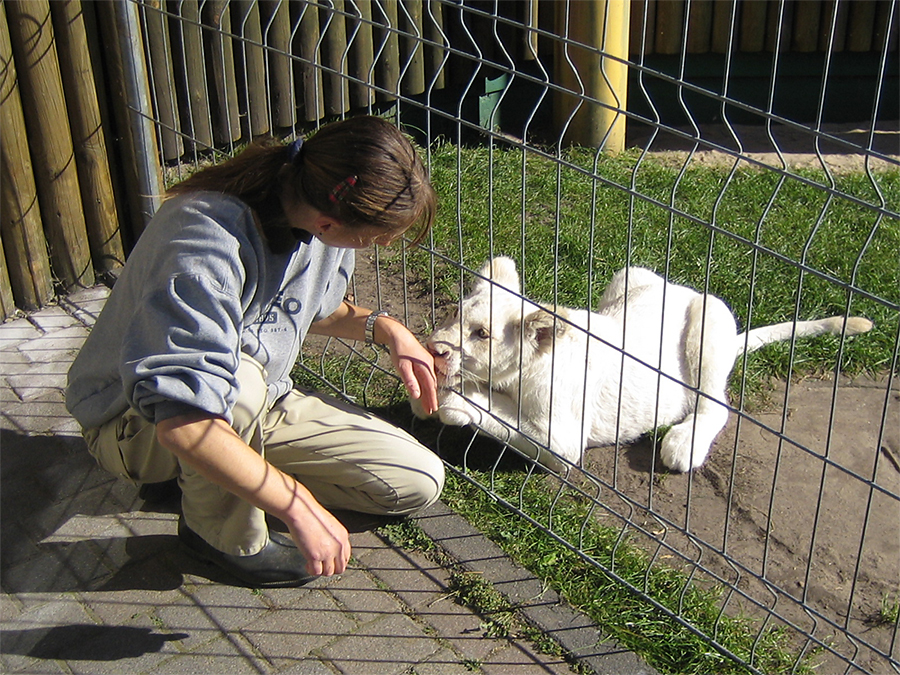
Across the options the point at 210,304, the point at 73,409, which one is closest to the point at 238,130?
the point at 73,409

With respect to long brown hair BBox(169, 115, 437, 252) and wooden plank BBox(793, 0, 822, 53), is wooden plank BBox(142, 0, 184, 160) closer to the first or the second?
long brown hair BBox(169, 115, 437, 252)

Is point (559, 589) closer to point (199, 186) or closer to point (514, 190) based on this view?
point (199, 186)

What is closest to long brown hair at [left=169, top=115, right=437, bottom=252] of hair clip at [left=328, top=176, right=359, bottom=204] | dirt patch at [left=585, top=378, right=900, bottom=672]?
hair clip at [left=328, top=176, right=359, bottom=204]

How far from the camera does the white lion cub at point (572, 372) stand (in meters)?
3.93

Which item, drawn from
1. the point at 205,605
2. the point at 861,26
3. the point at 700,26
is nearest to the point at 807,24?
the point at 861,26

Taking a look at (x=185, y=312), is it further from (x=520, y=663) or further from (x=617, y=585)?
(x=617, y=585)

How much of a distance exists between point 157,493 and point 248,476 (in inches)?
47.9

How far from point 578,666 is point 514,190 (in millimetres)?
3877

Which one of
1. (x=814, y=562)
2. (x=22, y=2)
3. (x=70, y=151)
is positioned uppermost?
(x=22, y=2)

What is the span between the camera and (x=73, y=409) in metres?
3.22

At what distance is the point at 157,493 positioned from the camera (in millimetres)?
3670

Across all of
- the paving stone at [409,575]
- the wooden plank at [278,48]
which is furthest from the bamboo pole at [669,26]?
the paving stone at [409,575]

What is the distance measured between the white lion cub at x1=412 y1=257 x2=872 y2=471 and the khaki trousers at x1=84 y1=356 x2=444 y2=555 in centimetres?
50

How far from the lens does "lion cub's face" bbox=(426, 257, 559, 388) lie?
3922 mm
